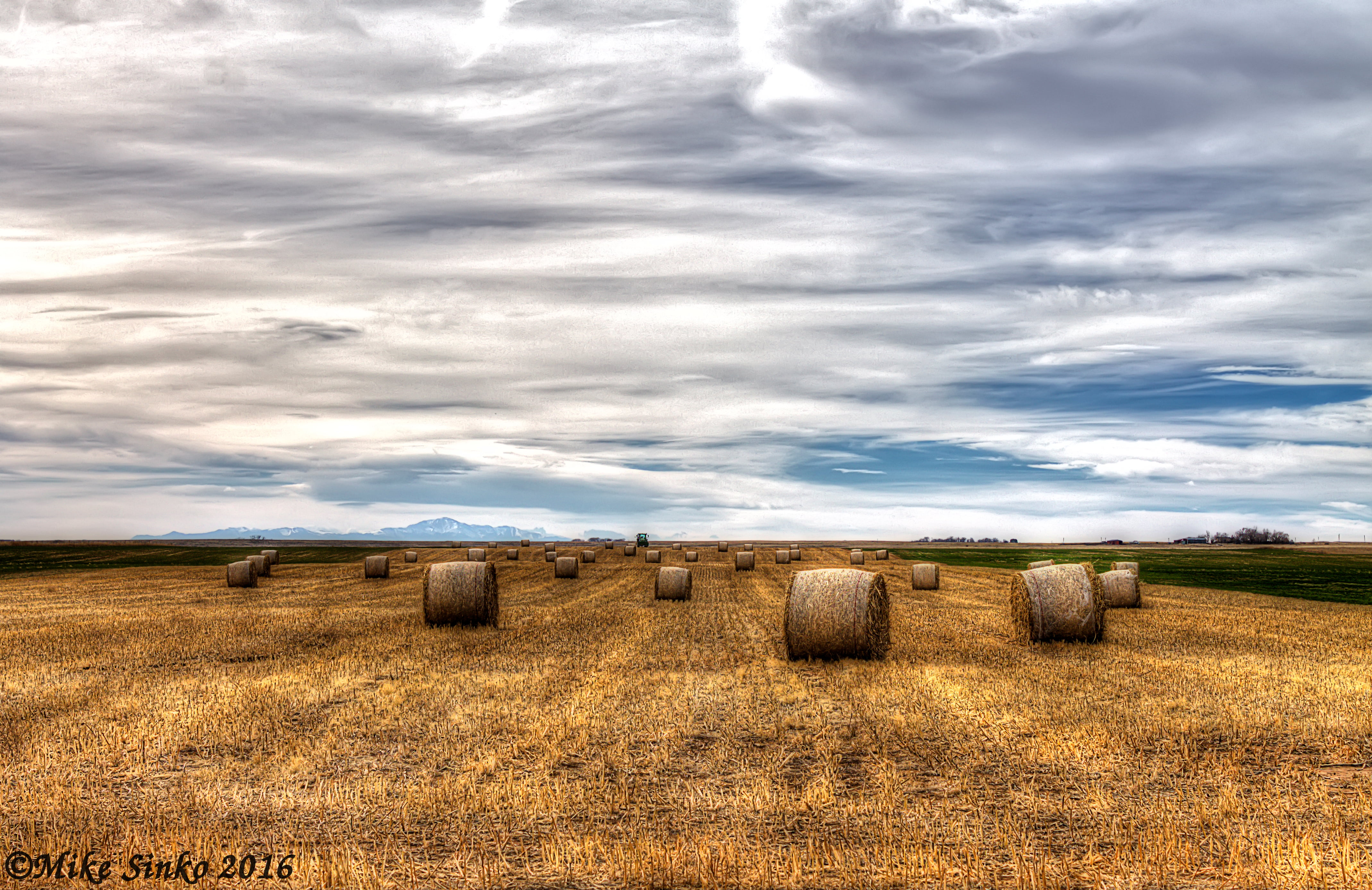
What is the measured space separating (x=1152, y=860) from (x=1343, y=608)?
27.0m

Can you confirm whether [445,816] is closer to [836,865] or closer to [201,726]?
[836,865]

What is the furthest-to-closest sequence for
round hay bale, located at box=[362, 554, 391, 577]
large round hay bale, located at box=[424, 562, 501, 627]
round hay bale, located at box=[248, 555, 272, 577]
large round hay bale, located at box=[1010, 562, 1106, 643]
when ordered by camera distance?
1. round hay bale, located at box=[362, 554, 391, 577]
2. round hay bale, located at box=[248, 555, 272, 577]
3. large round hay bale, located at box=[424, 562, 501, 627]
4. large round hay bale, located at box=[1010, 562, 1106, 643]

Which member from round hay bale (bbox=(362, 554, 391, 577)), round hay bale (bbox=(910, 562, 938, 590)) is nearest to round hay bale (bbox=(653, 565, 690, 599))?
round hay bale (bbox=(910, 562, 938, 590))

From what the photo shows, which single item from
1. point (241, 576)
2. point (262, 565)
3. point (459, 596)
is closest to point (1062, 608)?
point (459, 596)

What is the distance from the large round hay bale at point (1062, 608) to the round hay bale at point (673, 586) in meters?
11.3

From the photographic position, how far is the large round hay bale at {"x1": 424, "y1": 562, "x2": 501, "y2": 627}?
21.7 m

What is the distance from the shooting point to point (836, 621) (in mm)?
16672

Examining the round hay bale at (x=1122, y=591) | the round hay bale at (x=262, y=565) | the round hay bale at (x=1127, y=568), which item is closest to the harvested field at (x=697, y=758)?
the round hay bale at (x=1122, y=591)

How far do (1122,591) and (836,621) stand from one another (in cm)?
1489

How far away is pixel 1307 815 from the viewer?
8203 mm

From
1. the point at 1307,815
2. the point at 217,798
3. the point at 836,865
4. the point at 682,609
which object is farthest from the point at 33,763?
the point at 682,609

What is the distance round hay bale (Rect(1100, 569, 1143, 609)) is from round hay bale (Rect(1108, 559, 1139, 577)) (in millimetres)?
359

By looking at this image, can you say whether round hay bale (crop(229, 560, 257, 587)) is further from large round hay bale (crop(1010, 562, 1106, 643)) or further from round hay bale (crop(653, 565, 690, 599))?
large round hay bale (crop(1010, 562, 1106, 643))

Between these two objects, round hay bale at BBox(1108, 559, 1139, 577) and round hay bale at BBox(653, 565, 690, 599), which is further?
round hay bale at BBox(1108, 559, 1139, 577)
